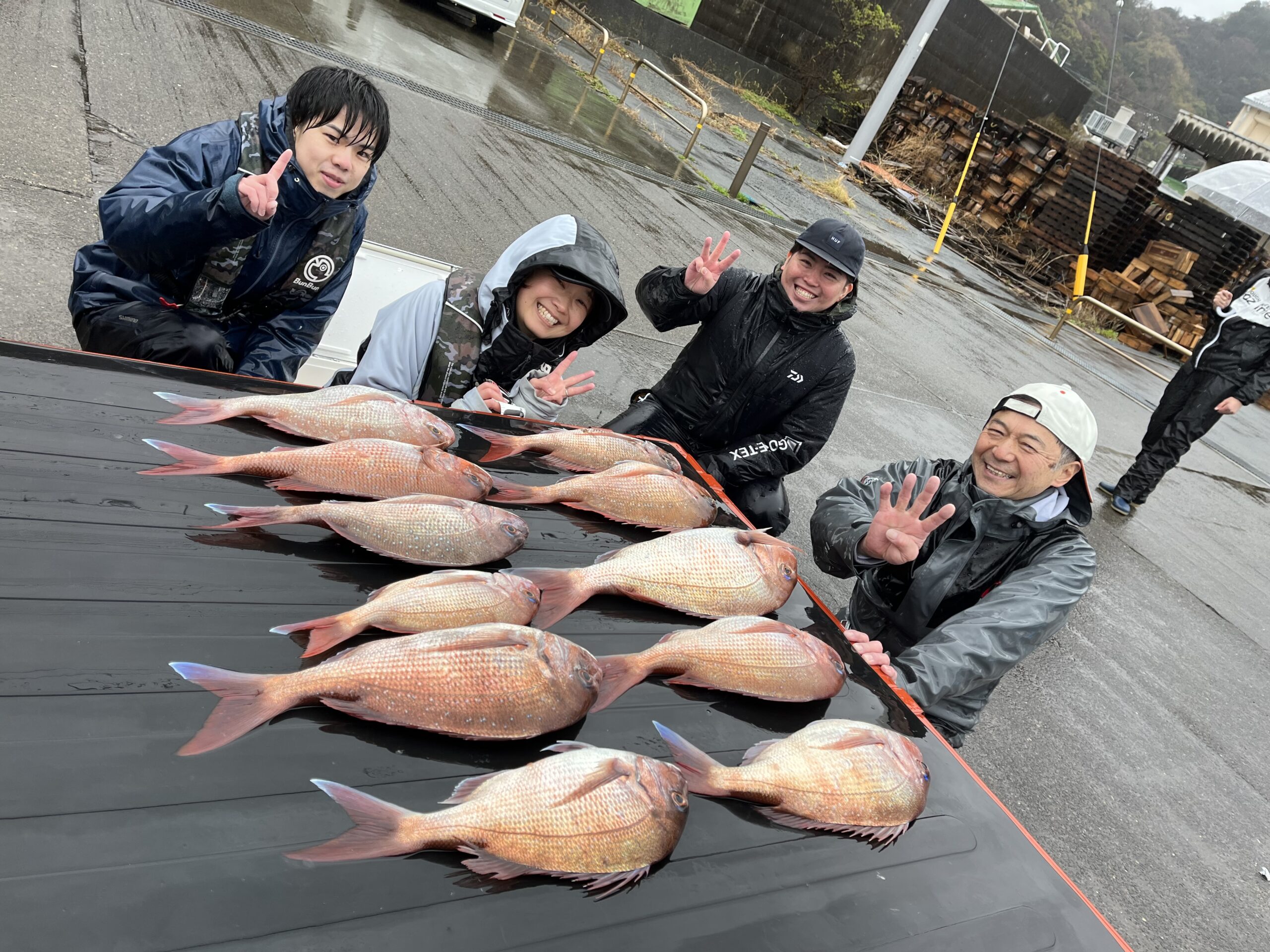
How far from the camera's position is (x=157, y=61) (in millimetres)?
7793

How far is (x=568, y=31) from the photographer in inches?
799

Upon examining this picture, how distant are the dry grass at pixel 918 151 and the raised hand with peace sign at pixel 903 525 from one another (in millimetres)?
25269

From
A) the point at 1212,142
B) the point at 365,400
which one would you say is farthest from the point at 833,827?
the point at 1212,142

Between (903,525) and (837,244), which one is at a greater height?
(837,244)

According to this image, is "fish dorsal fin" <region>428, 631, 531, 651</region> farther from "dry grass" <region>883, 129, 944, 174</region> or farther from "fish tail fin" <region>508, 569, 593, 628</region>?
"dry grass" <region>883, 129, 944, 174</region>

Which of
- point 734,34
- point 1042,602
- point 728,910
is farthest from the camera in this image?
point 734,34

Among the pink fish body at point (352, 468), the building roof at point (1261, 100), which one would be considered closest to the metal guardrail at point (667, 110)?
the pink fish body at point (352, 468)

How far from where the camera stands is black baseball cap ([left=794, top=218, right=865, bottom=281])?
3.99m

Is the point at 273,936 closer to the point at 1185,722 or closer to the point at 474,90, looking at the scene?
the point at 1185,722

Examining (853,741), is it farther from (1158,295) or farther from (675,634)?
(1158,295)

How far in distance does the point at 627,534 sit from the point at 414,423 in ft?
2.59

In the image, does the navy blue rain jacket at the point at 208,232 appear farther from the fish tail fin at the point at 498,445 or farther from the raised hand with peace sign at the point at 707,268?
the raised hand with peace sign at the point at 707,268

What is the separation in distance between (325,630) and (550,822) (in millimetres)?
671

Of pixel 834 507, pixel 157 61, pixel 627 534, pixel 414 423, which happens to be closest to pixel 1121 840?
pixel 834 507
